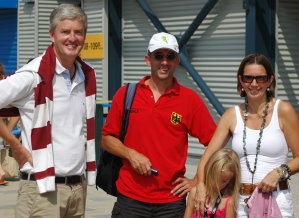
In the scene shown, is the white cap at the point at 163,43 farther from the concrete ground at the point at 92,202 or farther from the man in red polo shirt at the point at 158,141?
the concrete ground at the point at 92,202

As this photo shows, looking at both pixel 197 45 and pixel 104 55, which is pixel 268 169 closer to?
pixel 197 45

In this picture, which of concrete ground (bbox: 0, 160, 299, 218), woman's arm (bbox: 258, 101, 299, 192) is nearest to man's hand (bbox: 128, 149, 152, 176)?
woman's arm (bbox: 258, 101, 299, 192)

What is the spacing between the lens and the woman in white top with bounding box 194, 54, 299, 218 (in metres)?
4.46

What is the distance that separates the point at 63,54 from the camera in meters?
4.57

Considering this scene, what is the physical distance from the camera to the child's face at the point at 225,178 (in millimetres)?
4553

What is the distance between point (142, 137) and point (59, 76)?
66 centimetres

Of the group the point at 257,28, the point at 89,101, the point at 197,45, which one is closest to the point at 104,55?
the point at 197,45

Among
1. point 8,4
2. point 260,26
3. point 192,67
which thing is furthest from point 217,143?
point 8,4

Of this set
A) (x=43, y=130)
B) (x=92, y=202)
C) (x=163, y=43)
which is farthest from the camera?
(x=92, y=202)

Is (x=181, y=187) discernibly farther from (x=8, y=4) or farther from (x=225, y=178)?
(x=8, y=4)

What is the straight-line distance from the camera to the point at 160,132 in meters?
4.76

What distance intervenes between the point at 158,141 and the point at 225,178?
0.49 metres

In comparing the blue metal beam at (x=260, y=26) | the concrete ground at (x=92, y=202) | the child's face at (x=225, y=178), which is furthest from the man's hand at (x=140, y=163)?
the blue metal beam at (x=260, y=26)

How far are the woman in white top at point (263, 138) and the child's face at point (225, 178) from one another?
78 millimetres
